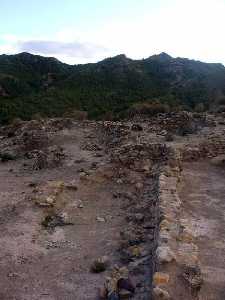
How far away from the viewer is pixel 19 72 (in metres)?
56.3

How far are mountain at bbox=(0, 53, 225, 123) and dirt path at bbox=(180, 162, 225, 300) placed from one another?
1412 cm

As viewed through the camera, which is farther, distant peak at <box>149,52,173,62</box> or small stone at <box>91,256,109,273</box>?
distant peak at <box>149,52,173,62</box>

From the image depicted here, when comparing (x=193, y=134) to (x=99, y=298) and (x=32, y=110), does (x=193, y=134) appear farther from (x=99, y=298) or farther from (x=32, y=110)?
(x=32, y=110)

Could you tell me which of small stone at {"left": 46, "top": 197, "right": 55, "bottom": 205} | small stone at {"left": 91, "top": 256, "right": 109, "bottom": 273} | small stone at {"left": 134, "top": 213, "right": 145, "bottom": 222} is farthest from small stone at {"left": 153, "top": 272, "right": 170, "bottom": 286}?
small stone at {"left": 46, "top": 197, "right": 55, "bottom": 205}

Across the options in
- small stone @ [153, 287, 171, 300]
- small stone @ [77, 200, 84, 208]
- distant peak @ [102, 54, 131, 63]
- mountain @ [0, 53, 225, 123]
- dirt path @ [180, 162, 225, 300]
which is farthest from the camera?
distant peak @ [102, 54, 131, 63]

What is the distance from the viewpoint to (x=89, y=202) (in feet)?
44.8

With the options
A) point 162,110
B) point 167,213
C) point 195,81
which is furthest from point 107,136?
point 195,81

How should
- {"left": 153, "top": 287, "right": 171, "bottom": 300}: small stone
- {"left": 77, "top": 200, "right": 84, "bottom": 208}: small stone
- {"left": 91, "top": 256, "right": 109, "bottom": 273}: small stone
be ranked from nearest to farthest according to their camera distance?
{"left": 153, "top": 287, "right": 171, "bottom": 300}: small stone, {"left": 91, "top": 256, "right": 109, "bottom": 273}: small stone, {"left": 77, "top": 200, "right": 84, "bottom": 208}: small stone

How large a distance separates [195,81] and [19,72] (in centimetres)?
2189

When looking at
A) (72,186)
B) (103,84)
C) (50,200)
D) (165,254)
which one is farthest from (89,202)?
(103,84)

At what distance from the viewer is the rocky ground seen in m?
8.53

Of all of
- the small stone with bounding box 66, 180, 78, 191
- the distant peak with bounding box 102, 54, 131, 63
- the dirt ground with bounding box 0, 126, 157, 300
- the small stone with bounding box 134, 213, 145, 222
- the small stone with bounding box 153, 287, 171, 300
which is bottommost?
the dirt ground with bounding box 0, 126, 157, 300

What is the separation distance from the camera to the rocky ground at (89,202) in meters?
8.53

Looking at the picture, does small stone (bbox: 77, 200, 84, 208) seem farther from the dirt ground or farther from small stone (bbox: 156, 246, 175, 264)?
small stone (bbox: 156, 246, 175, 264)
